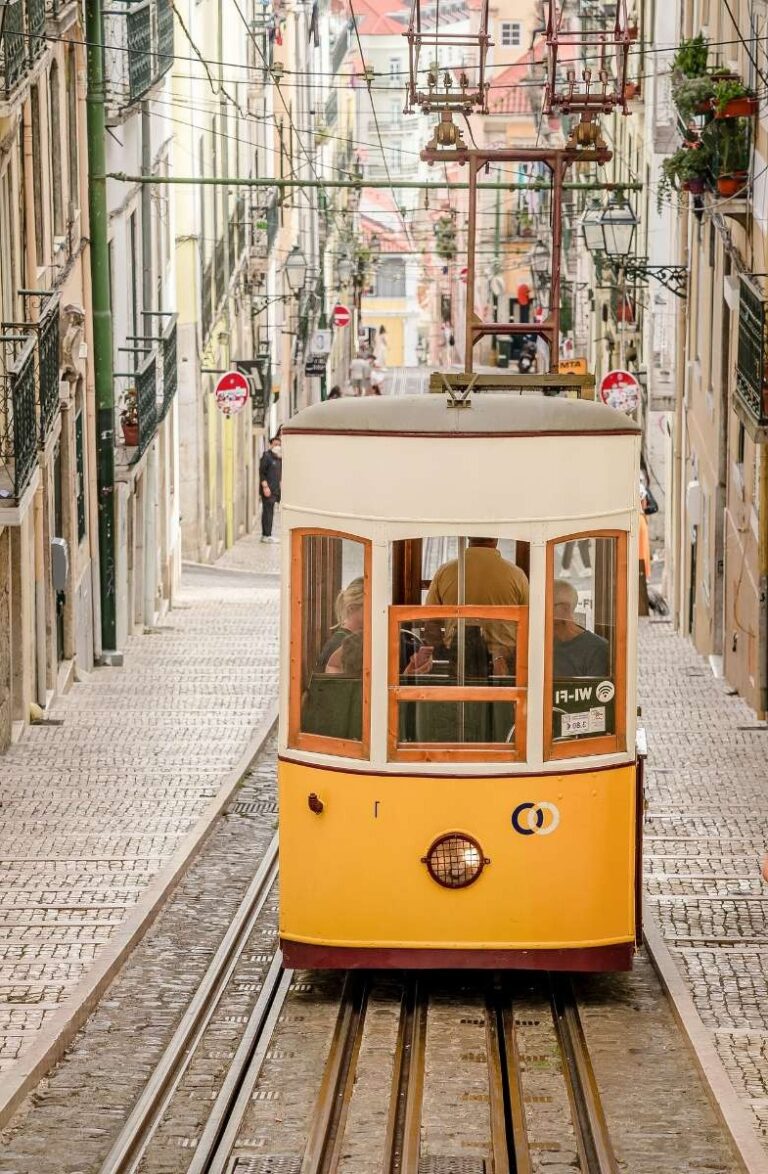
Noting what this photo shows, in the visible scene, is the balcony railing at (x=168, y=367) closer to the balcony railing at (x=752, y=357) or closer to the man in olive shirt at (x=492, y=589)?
the balcony railing at (x=752, y=357)

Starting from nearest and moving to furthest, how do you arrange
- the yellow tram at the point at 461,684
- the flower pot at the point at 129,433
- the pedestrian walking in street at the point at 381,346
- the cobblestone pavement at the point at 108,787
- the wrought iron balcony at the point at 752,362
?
the yellow tram at the point at 461,684
the cobblestone pavement at the point at 108,787
the wrought iron balcony at the point at 752,362
the flower pot at the point at 129,433
the pedestrian walking in street at the point at 381,346

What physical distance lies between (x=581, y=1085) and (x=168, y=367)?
19703 mm

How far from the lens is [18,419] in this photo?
16109 mm

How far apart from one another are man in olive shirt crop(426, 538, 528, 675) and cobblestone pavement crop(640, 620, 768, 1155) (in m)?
1.84

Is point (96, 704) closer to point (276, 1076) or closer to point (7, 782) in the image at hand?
point (7, 782)

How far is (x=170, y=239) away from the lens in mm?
31422

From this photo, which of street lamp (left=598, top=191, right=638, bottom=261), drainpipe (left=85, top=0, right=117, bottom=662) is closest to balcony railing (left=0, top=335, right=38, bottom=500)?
drainpipe (left=85, top=0, right=117, bottom=662)

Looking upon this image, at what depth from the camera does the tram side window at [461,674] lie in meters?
9.16

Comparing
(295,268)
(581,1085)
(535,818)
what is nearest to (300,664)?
(535,818)

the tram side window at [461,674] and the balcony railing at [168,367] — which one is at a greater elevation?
the balcony railing at [168,367]

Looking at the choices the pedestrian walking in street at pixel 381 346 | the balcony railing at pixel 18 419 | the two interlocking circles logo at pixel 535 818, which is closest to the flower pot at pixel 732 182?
the balcony railing at pixel 18 419

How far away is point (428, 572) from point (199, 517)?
24846mm

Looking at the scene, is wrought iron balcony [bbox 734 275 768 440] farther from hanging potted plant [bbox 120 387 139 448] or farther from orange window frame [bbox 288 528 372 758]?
orange window frame [bbox 288 528 372 758]

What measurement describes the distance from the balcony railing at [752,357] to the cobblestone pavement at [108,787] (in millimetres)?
4769
